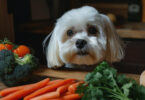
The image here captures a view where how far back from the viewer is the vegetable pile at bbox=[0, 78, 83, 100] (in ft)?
4.27

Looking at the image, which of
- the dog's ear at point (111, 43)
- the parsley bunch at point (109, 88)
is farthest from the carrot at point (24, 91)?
the dog's ear at point (111, 43)

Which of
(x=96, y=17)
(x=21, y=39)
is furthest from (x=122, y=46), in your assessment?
(x=21, y=39)

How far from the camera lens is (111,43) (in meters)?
1.68

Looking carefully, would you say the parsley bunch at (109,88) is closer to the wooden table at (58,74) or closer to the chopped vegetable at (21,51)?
the wooden table at (58,74)

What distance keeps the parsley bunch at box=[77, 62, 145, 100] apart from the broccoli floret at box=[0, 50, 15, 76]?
46 cm

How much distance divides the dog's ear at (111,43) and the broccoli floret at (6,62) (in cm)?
65

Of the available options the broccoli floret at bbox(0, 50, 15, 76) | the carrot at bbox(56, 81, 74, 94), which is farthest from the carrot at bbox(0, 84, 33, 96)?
the carrot at bbox(56, 81, 74, 94)

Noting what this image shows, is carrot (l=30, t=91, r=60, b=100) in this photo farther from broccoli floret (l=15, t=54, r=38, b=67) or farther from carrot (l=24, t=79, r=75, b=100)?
broccoli floret (l=15, t=54, r=38, b=67)

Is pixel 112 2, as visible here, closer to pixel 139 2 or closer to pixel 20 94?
pixel 139 2

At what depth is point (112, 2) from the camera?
10.1 ft

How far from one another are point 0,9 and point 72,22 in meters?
0.73

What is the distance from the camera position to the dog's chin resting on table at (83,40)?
1594mm

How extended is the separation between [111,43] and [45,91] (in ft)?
1.93

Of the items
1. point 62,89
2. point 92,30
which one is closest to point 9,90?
point 62,89
